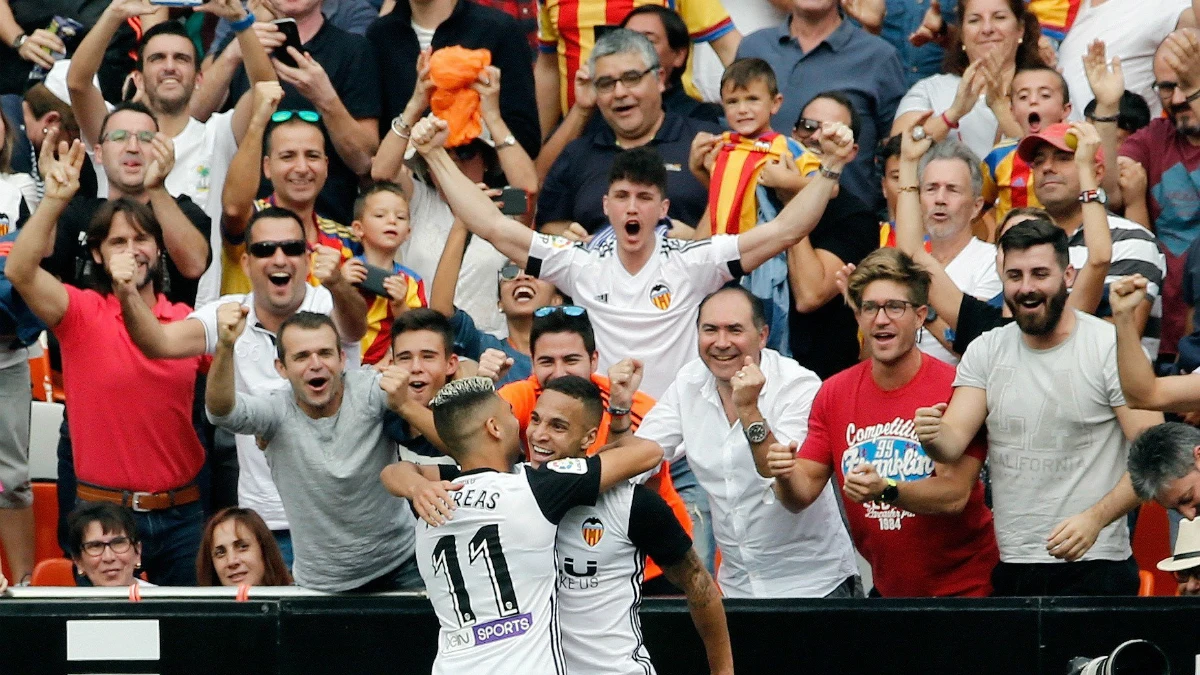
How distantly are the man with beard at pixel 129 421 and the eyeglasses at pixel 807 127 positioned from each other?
10.4ft

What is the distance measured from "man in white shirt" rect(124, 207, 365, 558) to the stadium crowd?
0.7 inches

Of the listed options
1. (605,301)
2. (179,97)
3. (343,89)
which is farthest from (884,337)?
(179,97)

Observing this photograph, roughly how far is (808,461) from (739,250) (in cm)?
124

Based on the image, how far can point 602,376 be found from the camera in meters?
7.93

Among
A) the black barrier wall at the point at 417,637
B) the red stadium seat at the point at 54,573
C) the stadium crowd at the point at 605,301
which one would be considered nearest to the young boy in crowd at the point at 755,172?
the stadium crowd at the point at 605,301

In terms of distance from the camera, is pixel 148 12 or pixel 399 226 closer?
pixel 399 226

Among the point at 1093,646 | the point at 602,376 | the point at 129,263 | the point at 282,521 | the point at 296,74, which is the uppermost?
the point at 296,74

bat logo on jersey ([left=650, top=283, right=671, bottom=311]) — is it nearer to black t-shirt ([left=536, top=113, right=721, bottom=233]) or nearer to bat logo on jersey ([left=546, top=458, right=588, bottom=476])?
black t-shirt ([left=536, top=113, right=721, bottom=233])

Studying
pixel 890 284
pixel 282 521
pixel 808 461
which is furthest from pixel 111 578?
pixel 890 284

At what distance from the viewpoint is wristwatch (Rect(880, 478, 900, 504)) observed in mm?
6918

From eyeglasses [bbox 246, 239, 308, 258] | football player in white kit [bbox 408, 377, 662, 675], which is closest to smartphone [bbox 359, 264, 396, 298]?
eyeglasses [bbox 246, 239, 308, 258]

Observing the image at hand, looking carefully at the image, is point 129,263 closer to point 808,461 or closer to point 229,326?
point 229,326

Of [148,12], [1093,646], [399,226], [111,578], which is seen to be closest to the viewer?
[1093,646]

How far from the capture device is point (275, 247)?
324 inches
